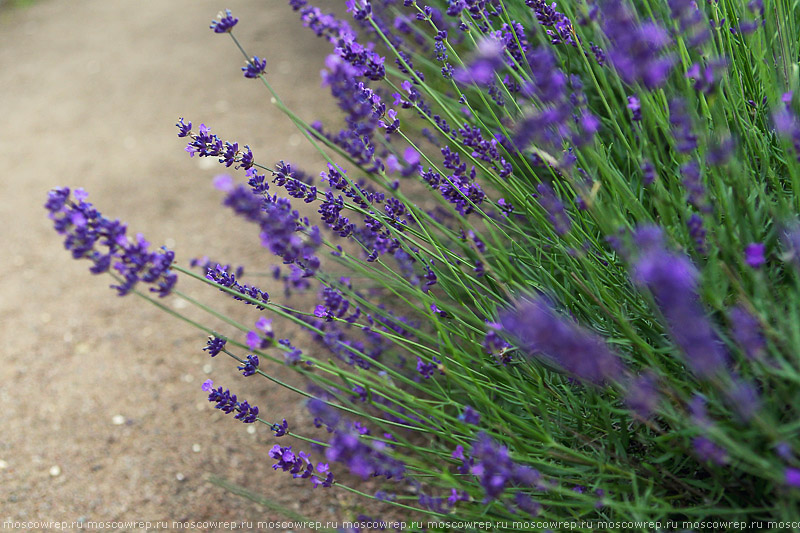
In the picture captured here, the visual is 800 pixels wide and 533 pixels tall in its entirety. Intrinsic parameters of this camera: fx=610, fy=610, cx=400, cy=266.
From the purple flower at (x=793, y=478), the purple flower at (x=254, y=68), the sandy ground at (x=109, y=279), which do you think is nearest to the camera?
the purple flower at (x=793, y=478)

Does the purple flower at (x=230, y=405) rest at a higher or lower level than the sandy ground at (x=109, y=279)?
lower

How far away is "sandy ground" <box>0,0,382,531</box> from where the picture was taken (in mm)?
2527

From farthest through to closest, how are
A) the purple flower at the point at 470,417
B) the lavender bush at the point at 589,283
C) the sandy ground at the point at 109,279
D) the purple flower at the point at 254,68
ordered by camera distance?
the sandy ground at the point at 109,279 → the purple flower at the point at 254,68 → the purple flower at the point at 470,417 → the lavender bush at the point at 589,283

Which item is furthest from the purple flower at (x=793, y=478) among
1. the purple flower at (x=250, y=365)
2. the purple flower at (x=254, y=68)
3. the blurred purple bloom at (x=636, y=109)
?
the purple flower at (x=254, y=68)

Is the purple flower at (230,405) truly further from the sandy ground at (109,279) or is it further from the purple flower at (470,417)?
the sandy ground at (109,279)

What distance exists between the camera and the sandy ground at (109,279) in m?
2.53

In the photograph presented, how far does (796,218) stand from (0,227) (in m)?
4.92

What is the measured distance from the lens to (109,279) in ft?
12.6

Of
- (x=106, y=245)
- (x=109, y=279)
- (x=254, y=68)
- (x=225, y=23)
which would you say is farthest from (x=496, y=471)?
(x=109, y=279)

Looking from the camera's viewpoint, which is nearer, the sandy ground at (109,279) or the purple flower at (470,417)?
the purple flower at (470,417)

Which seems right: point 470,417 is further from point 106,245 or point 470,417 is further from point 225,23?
point 225,23

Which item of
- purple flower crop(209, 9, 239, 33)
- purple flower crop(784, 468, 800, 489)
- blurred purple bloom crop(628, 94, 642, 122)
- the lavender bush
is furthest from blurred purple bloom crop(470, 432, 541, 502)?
purple flower crop(209, 9, 239, 33)

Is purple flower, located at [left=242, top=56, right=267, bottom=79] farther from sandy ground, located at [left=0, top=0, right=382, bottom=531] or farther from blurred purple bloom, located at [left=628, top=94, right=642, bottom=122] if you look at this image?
sandy ground, located at [left=0, top=0, right=382, bottom=531]

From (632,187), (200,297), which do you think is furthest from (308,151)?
(632,187)
